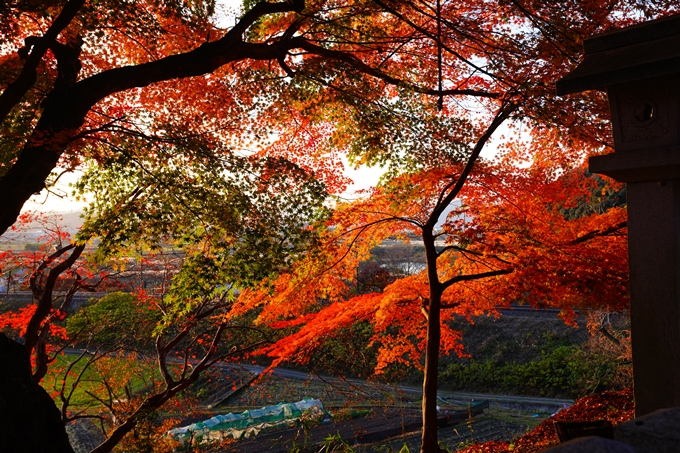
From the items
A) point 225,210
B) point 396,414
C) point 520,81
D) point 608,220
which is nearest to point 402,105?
point 520,81

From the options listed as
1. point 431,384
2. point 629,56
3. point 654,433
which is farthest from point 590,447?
point 431,384

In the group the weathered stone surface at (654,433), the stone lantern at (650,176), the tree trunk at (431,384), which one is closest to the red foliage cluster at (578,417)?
the tree trunk at (431,384)

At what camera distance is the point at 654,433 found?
78.1 inches

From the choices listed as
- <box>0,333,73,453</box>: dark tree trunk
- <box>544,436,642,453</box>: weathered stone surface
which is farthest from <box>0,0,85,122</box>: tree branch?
<box>544,436,642,453</box>: weathered stone surface

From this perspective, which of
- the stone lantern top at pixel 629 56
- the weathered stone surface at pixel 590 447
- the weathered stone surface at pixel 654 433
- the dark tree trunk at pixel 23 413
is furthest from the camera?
the dark tree trunk at pixel 23 413

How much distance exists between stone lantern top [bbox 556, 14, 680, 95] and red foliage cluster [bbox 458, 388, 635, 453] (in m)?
5.83

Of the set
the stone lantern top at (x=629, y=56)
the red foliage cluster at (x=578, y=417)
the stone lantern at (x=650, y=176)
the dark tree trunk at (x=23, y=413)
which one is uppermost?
the stone lantern top at (x=629, y=56)

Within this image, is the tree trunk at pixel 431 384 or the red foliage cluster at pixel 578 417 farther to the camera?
the red foliage cluster at pixel 578 417

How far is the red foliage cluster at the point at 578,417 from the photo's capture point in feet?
27.5

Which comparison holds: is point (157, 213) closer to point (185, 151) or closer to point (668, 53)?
point (185, 151)

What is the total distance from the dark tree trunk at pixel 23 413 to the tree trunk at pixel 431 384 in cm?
530

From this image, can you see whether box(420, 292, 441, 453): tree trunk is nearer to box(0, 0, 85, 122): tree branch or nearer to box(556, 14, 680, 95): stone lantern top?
box(556, 14, 680, 95): stone lantern top

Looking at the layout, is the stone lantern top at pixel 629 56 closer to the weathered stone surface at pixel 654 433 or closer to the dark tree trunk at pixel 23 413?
the weathered stone surface at pixel 654 433

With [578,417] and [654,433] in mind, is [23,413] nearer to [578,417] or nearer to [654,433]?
[654,433]
